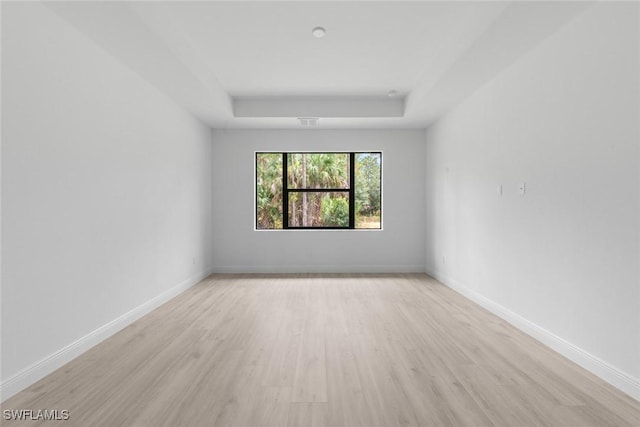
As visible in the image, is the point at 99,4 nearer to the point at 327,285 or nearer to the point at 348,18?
the point at 348,18

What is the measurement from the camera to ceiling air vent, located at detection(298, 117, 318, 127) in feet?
15.9

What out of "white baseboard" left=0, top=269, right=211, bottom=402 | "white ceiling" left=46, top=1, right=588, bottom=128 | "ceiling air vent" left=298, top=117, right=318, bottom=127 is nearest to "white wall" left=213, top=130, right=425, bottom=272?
"ceiling air vent" left=298, top=117, right=318, bottom=127

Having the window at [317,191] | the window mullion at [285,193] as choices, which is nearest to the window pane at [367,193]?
the window at [317,191]

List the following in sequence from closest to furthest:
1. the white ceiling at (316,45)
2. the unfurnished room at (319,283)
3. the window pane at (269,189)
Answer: the unfurnished room at (319,283) → the white ceiling at (316,45) → the window pane at (269,189)

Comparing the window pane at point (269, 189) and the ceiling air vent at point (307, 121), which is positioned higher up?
the ceiling air vent at point (307, 121)

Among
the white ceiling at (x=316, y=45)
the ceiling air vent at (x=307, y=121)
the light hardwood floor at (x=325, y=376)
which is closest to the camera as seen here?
the light hardwood floor at (x=325, y=376)

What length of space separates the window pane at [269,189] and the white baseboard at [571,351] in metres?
3.32

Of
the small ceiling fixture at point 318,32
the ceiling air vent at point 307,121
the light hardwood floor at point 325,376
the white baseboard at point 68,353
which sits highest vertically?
the small ceiling fixture at point 318,32

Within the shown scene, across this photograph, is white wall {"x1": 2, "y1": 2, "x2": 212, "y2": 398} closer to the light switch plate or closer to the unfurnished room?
the unfurnished room

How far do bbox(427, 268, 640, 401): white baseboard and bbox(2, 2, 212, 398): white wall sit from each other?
11.5 feet

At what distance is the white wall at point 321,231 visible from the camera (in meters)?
5.57

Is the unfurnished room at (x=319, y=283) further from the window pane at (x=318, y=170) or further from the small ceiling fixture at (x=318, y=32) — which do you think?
the window pane at (x=318, y=170)

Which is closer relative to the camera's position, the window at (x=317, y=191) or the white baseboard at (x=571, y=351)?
the white baseboard at (x=571, y=351)

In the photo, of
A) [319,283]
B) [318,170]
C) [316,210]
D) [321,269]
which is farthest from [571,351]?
[318,170]
